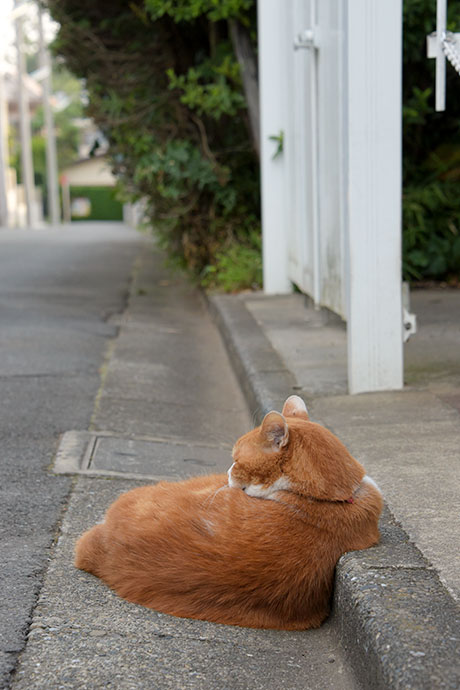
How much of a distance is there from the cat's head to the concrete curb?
0.66ft

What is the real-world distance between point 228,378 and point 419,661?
3.70 m

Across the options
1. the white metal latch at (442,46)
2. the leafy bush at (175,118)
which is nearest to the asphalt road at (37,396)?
the leafy bush at (175,118)

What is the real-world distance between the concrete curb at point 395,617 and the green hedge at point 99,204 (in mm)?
56012

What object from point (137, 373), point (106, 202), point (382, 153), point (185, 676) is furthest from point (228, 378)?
point (106, 202)

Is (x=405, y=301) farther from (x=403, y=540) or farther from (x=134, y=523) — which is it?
(x=134, y=523)

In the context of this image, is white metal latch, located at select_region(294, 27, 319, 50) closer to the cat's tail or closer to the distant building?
the cat's tail

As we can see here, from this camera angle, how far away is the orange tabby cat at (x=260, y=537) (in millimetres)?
2016

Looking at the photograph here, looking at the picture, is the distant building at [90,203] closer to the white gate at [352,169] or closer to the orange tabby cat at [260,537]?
the white gate at [352,169]

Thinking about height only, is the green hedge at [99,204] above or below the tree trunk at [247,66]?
below

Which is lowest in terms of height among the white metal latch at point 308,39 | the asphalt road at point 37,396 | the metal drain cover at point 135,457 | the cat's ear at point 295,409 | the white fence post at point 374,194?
the metal drain cover at point 135,457

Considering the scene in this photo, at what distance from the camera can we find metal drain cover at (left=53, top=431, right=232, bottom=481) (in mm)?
3299

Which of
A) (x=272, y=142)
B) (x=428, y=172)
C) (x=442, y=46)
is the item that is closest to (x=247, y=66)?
(x=272, y=142)

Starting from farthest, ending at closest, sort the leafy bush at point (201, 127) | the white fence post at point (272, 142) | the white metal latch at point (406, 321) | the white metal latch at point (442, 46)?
the leafy bush at point (201, 127) < the white fence post at point (272, 142) < the white metal latch at point (406, 321) < the white metal latch at point (442, 46)

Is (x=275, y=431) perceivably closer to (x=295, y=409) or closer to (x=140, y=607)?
(x=295, y=409)
